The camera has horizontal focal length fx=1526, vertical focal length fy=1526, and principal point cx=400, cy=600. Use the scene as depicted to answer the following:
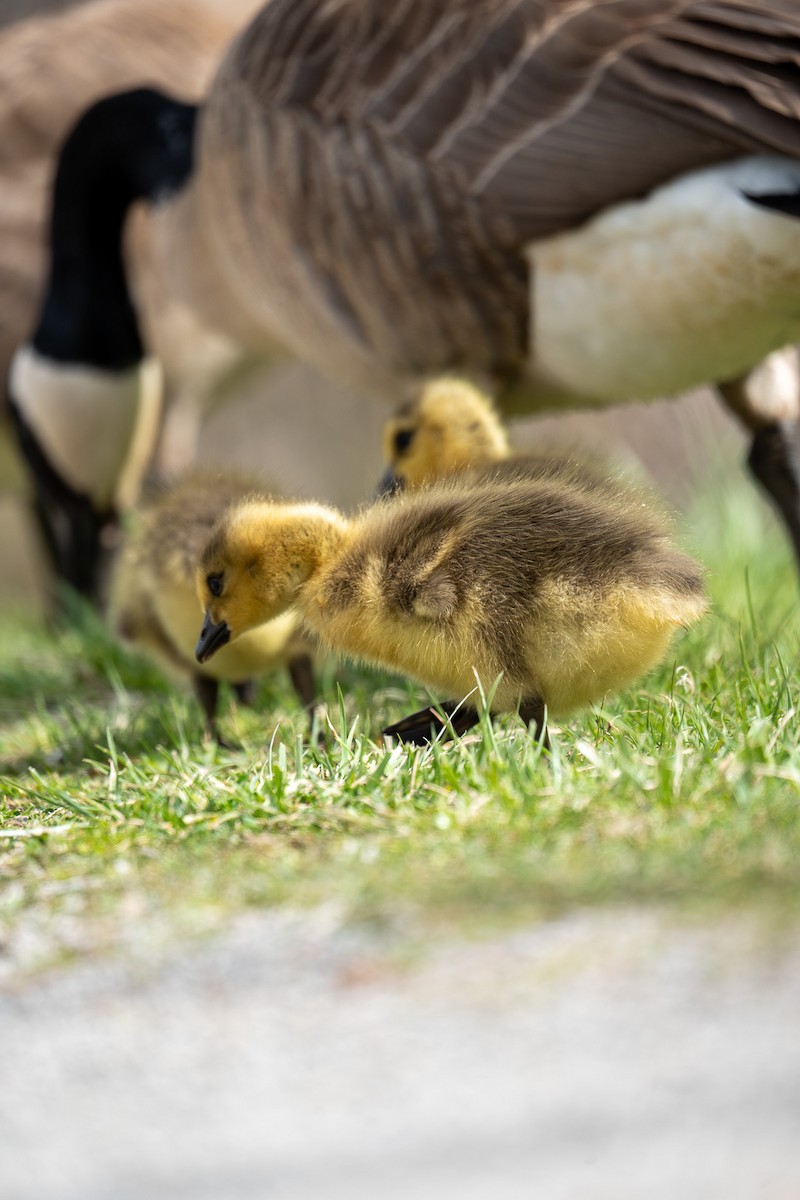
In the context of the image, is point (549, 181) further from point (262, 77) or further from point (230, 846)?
point (230, 846)

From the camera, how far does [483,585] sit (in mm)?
2457

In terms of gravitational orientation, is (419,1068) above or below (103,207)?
above

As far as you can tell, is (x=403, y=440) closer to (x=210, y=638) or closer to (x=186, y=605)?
(x=186, y=605)

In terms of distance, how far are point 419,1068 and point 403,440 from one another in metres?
2.26

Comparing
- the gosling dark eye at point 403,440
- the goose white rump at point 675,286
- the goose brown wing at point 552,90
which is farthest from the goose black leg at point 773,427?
the gosling dark eye at point 403,440

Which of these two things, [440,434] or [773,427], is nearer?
[440,434]

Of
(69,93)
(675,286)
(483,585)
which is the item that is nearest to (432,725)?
(483,585)

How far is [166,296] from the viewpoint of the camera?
6.62 meters

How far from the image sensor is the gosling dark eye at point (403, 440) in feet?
11.9

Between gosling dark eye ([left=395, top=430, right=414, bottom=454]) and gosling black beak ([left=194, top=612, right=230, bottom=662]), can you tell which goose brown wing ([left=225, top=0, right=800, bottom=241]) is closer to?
gosling dark eye ([left=395, top=430, right=414, bottom=454])

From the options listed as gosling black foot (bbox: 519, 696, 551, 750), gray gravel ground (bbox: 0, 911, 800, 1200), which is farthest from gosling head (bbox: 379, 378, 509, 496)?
gray gravel ground (bbox: 0, 911, 800, 1200)

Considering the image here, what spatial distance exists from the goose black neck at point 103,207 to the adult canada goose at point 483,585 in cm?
328

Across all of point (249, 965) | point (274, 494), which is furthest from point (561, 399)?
point (249, 965)

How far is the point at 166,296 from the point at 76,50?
4.83 feet
